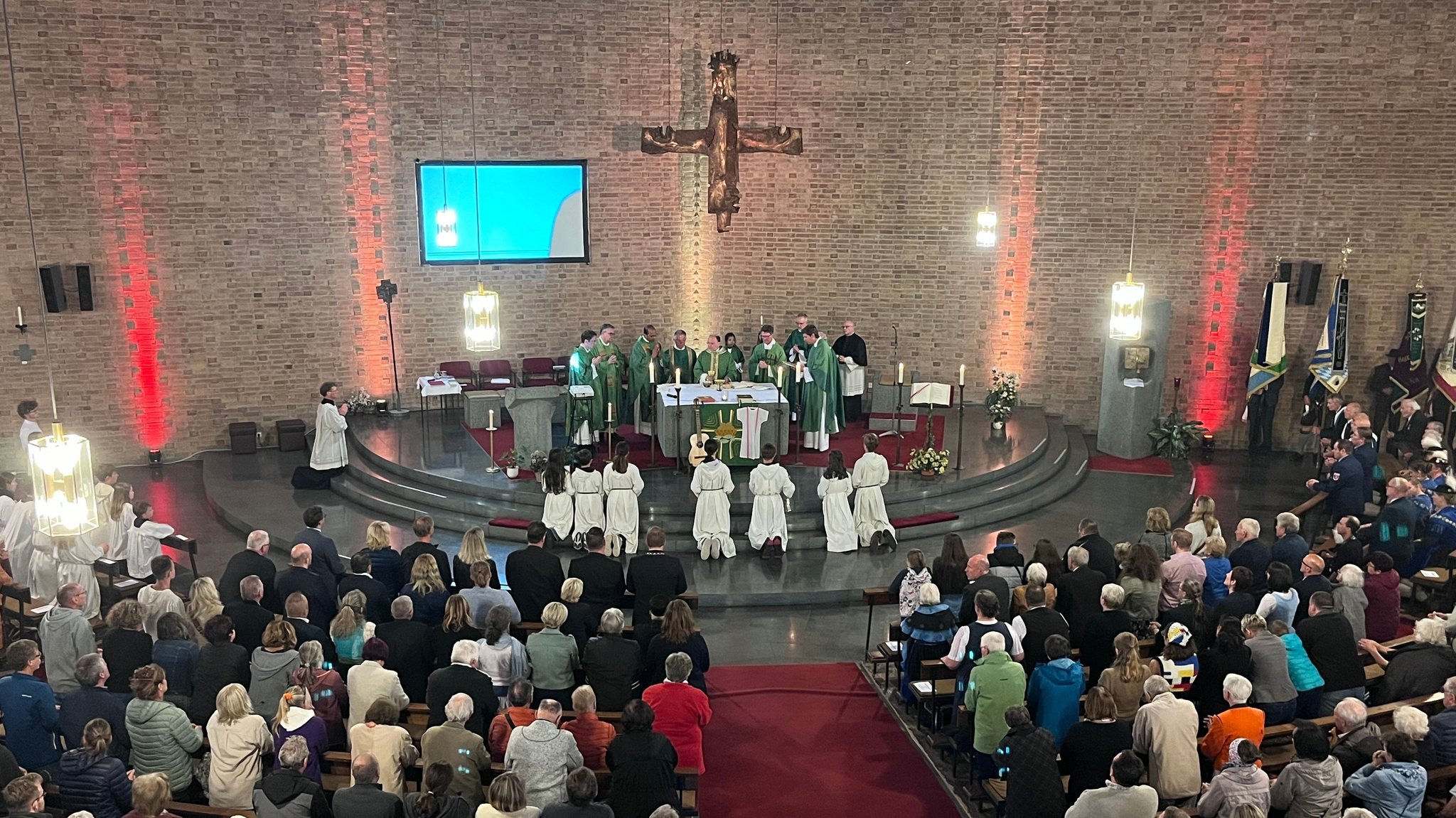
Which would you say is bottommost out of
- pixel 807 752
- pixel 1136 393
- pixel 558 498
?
pixel 807 752

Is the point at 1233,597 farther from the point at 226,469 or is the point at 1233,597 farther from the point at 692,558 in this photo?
the point at 226,469

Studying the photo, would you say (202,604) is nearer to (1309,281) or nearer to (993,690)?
(993,690)

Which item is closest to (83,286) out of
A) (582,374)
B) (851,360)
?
(582,374)

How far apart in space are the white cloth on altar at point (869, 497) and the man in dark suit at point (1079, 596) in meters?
3.76

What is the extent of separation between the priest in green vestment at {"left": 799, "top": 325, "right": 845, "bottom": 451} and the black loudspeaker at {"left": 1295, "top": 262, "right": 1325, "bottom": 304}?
651 cm

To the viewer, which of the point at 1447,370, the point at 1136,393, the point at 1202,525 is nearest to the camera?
the point at 1202,525

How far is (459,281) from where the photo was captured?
61.4 ft

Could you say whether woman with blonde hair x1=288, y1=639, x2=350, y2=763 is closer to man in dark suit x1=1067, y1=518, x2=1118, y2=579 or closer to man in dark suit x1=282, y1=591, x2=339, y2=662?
man in dark suit x1=282, y1=591, x2=339, y2=662

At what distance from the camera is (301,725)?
316 inches

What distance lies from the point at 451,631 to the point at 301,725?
5.00ft

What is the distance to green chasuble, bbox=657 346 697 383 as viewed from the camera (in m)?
17.3

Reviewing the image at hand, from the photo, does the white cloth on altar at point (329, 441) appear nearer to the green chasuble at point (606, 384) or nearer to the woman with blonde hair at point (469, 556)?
the green chasuble at point (606, 384)

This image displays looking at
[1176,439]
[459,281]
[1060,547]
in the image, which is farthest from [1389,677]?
[459,281]

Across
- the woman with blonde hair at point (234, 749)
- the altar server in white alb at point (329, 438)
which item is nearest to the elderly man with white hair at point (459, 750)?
the woman with blonde hair at point (234, 749)
